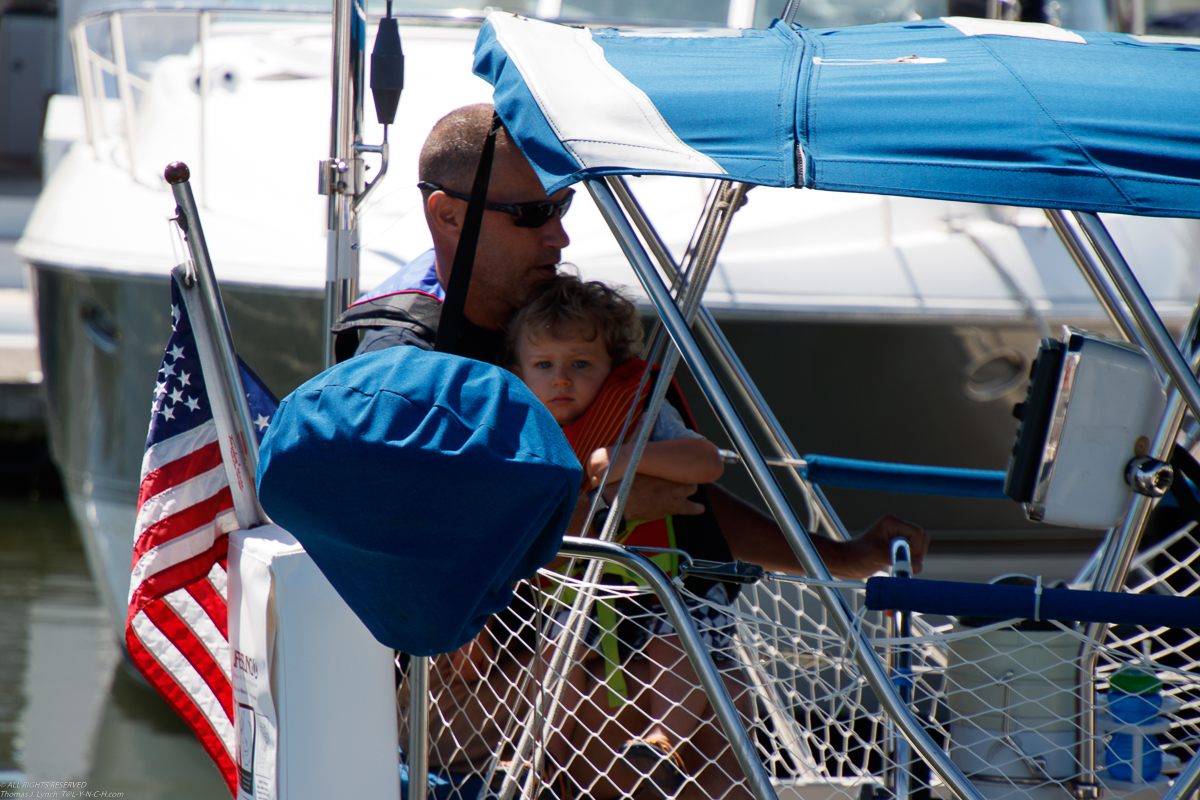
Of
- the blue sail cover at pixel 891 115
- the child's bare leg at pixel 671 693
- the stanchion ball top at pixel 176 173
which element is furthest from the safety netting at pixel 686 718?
the stanchion ball top at pixel 176 173

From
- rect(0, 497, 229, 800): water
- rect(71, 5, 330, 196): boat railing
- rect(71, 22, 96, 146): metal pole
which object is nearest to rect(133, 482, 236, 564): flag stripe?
rect(71, 5, 330, 196): boat railing

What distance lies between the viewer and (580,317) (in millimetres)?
2076

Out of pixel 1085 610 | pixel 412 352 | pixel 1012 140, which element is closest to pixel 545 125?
pixel 412 352

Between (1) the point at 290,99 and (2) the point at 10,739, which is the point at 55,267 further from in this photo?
(2) the point at 10,739

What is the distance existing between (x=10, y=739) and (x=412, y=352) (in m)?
2.94

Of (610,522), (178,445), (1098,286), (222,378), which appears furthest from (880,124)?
(178,445)

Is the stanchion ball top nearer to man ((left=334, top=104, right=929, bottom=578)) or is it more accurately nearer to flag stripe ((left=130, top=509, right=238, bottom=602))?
man ((left=334, top=104, right=929, bottom=578))

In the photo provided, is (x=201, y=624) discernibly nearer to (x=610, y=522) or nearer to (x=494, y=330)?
(x=610, y=522)

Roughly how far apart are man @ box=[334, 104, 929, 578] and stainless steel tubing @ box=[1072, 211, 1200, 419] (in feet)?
2.15

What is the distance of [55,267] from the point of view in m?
3.51

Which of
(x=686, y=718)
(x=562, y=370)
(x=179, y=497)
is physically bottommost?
(x=686, y=718)

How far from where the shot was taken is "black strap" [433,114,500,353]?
6.24 feet

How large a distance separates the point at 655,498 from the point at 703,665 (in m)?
0.47

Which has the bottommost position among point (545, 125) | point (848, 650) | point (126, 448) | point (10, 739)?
point (10, 739)
